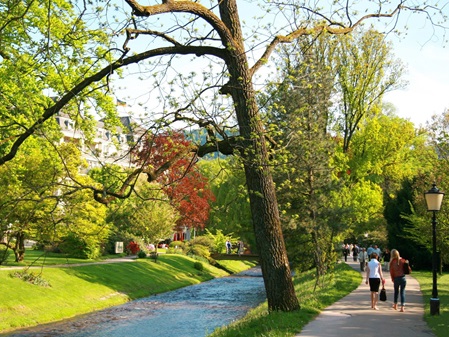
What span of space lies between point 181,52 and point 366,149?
1525 inches

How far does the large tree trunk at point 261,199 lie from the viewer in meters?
12.2

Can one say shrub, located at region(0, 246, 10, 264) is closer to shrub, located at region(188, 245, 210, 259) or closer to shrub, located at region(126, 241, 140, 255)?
shrub, located at region(126, 241, 140, 255)

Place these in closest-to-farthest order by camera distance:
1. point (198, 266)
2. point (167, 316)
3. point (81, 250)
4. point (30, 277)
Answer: point (167, 316)
point (30, 277)
point (81, 250)
point (198, 266)

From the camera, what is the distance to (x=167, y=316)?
88.1ft

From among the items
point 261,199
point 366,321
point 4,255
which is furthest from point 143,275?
point 4,255

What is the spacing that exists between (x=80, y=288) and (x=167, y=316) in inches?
212

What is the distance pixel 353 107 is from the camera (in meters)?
45.8

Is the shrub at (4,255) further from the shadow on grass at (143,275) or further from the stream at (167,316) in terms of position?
the shadow on grass at (143,275)

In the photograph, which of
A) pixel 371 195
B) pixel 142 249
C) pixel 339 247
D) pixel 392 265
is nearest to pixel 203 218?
pixel 142 249

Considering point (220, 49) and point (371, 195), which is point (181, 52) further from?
point (371, 195)

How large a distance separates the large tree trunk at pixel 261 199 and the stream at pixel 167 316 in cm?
693

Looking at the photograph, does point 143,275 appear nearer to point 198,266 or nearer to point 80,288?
point 80,288

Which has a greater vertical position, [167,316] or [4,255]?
[4,255]

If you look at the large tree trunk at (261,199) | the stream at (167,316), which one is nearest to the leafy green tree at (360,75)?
the stream at (167,316)
